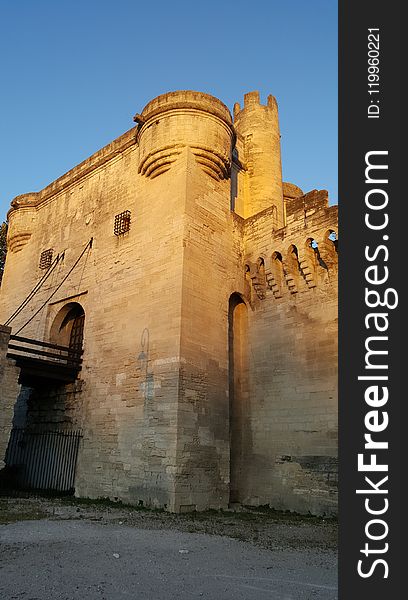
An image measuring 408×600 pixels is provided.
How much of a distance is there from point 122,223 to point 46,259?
3831 mm

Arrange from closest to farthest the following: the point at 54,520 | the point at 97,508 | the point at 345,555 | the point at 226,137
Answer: the point at 345,555 < the point at 54,520 < the point at 97,508 < the point at 226,137

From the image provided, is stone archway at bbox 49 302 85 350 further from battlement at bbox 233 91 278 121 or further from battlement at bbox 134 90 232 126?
battlement at bbox 233 91 278 121

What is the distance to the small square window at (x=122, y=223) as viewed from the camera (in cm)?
1231

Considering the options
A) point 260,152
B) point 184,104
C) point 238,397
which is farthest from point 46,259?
point 238,397

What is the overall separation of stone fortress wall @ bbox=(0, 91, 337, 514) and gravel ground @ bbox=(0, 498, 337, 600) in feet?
5.76

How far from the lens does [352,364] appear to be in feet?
12.9

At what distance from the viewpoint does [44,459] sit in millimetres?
12117

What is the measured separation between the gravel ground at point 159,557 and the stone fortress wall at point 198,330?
5.76ft

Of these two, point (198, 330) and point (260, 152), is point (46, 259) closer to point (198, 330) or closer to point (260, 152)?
point (198, 330)

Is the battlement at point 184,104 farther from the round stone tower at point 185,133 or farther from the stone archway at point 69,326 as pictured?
the stone archway at point 69,326

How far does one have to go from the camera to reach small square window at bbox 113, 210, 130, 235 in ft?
40.4

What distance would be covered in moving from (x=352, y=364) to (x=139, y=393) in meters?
6.87

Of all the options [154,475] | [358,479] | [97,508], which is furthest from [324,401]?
[358,479]

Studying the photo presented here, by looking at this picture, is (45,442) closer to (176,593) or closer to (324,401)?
(324,401)
